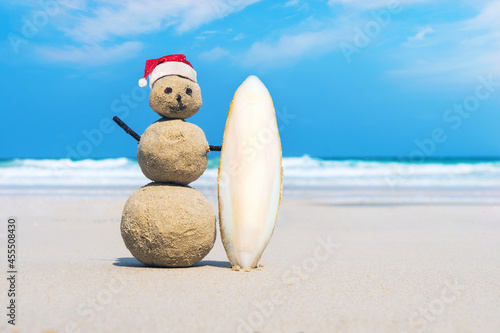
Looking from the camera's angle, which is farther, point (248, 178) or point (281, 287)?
point (248, 178)

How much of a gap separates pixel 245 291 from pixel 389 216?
26.3 ft

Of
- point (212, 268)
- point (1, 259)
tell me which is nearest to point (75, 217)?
point (1, 259)

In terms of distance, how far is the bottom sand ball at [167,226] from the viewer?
187 inches

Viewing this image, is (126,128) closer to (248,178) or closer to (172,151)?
(172,151)

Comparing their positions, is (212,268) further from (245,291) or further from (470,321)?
(470,321)

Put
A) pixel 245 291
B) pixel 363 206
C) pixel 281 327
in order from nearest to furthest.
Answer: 1. pixel 281 327
2. pixel 245 291
3. pixel 363 206

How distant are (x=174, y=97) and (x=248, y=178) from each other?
3.95 ft

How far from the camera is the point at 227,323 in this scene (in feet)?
11.3

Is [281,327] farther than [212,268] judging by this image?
No

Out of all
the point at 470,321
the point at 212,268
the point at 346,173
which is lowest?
the point at 470,321

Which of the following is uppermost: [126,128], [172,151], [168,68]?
[168,68]

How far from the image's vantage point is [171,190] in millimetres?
4938

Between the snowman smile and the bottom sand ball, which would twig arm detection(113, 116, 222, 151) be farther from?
the bottom sand ball

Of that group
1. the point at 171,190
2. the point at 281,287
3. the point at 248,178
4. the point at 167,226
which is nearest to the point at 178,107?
the point at 171,190
